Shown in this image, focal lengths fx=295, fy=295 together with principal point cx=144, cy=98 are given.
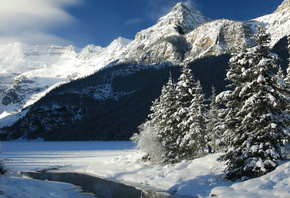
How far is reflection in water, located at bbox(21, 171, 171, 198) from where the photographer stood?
27322mm

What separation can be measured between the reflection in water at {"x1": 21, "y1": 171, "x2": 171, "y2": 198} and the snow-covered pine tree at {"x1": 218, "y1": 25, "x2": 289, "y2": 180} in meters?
7.69

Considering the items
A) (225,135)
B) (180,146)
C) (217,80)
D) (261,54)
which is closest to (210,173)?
(225,135)

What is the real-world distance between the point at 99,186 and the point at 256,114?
19.0 metres

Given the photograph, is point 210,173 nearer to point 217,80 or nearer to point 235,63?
point 235,63

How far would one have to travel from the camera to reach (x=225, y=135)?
2364 centimetres

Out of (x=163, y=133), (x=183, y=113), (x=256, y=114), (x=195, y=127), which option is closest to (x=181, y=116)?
(x=183, y=113)

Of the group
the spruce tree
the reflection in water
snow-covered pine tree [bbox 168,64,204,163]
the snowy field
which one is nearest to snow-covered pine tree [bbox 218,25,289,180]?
the snowy field

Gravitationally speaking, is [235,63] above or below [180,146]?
above

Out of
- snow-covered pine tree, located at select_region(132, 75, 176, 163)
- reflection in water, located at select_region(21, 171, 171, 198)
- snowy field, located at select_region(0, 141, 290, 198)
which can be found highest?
snow-covered pine tree, located at select_region(132, 75, 176, 163)

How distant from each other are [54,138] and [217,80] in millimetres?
111131

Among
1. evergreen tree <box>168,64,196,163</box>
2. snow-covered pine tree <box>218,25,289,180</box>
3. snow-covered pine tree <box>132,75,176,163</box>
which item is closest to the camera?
snow-covered pine tree <box>218,25,289,180</box>

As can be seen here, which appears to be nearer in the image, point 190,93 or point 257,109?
point 257,109

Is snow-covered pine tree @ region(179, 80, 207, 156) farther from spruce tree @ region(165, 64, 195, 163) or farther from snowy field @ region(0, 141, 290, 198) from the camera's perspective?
snowy field @ region(0, 141, 290, 198)

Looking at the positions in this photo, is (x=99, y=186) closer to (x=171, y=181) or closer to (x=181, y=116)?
(x=171, y=181)
